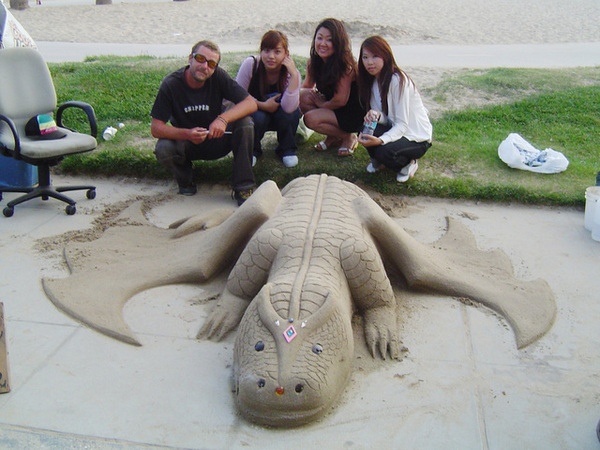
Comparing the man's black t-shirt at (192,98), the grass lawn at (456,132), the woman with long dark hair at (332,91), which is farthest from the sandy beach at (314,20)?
the man's black t-shirt at (192,98)

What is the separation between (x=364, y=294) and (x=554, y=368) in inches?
46.0

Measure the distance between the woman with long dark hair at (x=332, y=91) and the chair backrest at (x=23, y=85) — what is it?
2470mm

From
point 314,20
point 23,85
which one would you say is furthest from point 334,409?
point 314,20

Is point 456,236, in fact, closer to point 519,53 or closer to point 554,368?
point 554,368

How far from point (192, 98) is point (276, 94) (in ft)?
3.12

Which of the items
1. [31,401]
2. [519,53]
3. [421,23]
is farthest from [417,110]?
[421,23]

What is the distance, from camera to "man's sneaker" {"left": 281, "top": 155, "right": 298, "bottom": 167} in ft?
20.3

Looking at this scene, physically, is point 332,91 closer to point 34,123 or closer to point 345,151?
point 345,151

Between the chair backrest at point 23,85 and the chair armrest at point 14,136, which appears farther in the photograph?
the chair backrest at point 23,85

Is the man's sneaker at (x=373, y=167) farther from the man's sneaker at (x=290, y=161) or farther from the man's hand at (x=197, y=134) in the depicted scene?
the man's hand at (x=197, y=134)

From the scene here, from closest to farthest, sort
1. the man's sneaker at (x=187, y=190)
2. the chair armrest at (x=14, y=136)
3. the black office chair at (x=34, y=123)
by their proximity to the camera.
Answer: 1. the chair armrest at (x=14, y=136)
2. the black office chair at (x=34, y=123)
3. the man's sneaker at (x=187, y=190)

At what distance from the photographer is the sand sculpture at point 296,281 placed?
3.03 meters

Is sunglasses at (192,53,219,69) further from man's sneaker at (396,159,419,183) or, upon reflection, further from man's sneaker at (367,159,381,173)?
man's sneaker at (396,159,419,183)

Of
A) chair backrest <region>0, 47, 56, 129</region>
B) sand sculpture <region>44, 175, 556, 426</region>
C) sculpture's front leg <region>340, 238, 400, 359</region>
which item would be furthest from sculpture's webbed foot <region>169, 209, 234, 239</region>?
chair backrest <region>0, 47, 56, 129</region>
